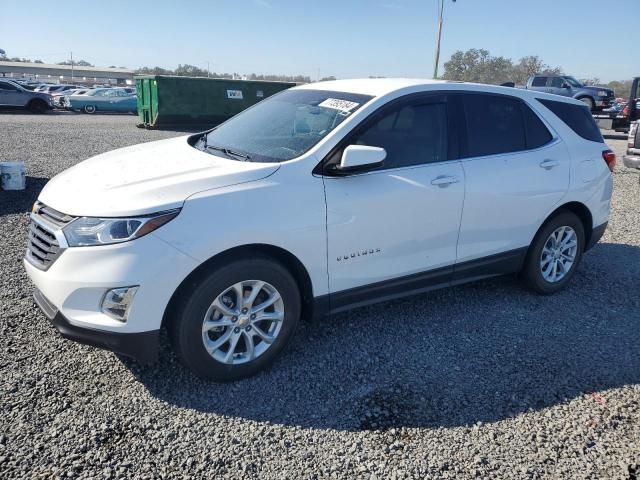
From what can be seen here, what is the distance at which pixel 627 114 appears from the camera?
60.0ft

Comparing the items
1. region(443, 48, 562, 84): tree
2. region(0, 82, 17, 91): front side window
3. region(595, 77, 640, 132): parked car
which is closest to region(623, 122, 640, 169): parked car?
region(595, 77, 640, 132): parked car

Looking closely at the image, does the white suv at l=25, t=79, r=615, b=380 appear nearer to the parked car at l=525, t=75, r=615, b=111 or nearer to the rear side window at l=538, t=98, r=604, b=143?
the rear side window at l=538, t=98, r=604, b=143

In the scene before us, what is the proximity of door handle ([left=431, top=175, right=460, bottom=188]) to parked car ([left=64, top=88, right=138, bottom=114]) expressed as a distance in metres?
26.0

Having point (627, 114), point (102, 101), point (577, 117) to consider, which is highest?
point (577, 117)

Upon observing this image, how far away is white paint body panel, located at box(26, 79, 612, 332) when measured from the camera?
9.02 feet

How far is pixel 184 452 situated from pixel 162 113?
55.3 feet

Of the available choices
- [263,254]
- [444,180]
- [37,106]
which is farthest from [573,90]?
[37,106]

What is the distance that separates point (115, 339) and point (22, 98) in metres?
25.5

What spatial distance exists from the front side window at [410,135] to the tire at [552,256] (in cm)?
139

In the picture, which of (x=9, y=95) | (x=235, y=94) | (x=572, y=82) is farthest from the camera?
(x=9, y=95)

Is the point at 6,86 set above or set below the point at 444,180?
above

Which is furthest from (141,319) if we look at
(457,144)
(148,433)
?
(457,144)

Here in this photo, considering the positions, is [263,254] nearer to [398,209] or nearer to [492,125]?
[398,209]

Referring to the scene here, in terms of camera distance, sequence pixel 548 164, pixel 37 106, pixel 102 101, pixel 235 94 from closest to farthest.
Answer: pixel 548 164, pixel 235 94, pixel 37 106, pixel 102 101
